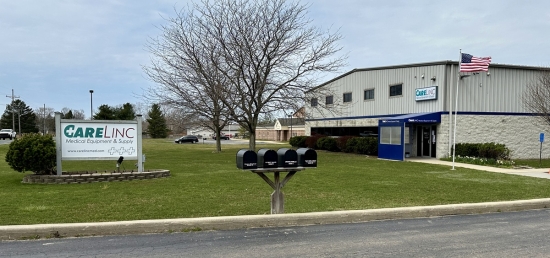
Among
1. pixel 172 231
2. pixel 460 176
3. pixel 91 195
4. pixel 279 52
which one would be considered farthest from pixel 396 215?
pixel 279 52

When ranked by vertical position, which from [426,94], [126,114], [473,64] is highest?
[473,64]

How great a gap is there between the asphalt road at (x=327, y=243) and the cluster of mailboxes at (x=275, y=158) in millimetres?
986

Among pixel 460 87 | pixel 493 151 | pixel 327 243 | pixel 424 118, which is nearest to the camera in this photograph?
pixel 327 243

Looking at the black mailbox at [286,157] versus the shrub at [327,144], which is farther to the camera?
the shrub at [327,144]

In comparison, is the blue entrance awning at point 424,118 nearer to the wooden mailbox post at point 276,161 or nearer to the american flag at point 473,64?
the american flag at point 473,64

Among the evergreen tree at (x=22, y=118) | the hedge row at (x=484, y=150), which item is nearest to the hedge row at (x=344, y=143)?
the hedge row at (x=484, y=150)

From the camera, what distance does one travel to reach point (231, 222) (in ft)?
20.0

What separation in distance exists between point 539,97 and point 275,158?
20109mm

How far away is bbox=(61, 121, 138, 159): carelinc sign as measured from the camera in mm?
11656

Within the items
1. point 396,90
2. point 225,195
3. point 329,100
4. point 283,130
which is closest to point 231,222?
point 225,195

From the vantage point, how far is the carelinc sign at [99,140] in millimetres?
11656

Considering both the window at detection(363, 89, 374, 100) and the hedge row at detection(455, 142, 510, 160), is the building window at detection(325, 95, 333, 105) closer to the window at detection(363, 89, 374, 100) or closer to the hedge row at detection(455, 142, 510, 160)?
the window at detection(363, 89, 374, 100)

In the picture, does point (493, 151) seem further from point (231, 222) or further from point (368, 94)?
point (231, 222)

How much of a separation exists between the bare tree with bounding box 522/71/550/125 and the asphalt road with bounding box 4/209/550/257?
17.5m
